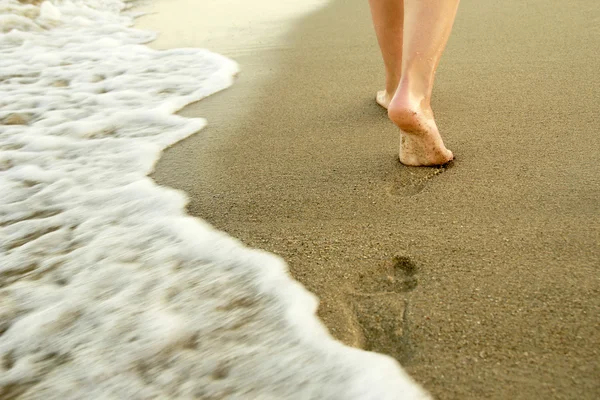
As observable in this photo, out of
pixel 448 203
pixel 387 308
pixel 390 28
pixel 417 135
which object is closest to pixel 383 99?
pixel 390 28

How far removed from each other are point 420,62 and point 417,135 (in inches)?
8.0

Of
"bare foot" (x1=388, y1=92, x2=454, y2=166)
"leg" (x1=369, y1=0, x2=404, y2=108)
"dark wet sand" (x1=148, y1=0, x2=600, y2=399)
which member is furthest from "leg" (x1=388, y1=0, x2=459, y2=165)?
"leg" (x1=369, y1=0, x2=404, y2=108)

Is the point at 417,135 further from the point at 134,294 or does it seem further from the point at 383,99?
the point at 134,294

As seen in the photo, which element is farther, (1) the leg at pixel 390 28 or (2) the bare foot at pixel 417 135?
(1) the leg at pixel 390 28

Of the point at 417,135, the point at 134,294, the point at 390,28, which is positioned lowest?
the point at 134,294

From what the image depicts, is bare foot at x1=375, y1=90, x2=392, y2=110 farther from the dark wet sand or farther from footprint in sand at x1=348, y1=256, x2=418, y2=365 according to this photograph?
footprint in sand at x1=348, y1=256, x2=418, y2=365

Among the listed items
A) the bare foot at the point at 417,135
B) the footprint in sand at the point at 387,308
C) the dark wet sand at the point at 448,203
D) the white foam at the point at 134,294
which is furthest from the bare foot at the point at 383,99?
the footprint in sand at the point at 387,308

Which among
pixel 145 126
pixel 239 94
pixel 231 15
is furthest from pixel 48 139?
pixel 231 15

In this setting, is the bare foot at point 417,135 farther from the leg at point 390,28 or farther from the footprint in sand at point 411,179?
the leg at point 390,28

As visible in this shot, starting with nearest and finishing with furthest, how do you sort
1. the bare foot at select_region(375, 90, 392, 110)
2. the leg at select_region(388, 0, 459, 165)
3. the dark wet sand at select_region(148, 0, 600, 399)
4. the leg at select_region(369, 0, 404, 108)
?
the dark wet sand at select_region(148, 0, 600, 399) → the leg at select_region(388, 0, 459, 165) → the leg at select_region(369, 0, 404, 108) → the bare foot at select_region(375, 90, 392, 110)

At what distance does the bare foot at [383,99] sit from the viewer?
2.11m

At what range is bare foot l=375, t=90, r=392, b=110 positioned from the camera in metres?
2.11

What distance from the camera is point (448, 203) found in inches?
58.2

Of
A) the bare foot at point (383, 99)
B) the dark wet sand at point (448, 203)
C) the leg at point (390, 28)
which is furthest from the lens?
the bare foot at point (383, 99)
